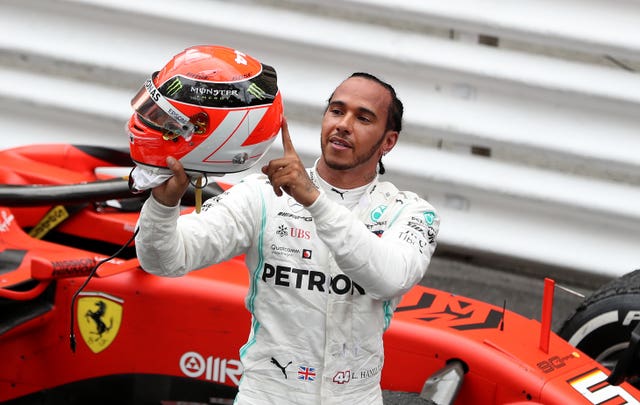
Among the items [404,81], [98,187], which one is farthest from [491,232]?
[98,187]

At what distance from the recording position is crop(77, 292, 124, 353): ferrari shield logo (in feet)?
12.5

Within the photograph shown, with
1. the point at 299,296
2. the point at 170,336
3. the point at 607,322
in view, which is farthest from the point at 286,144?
the point at 607,322

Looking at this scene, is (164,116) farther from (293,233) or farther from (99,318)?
(99,318)

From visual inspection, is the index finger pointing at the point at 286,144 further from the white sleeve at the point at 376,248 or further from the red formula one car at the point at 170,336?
the red formula one car at the point at 170,336

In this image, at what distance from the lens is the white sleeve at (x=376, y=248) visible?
8.63 ft

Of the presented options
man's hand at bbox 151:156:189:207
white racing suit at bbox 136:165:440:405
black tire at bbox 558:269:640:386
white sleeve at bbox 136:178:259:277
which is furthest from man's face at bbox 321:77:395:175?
black tire at bbox 558:269:640:386

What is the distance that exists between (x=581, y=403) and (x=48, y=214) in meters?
2.14

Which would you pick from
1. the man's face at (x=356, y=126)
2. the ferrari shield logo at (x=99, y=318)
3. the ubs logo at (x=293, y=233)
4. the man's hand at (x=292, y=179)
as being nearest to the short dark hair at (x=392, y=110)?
the man's face at (x=356, y=126)

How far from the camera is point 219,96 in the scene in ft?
8.61

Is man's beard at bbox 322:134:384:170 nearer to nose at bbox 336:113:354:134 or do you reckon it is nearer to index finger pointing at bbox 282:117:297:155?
nose at bbox 336:113:354:134

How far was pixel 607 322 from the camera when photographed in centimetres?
395

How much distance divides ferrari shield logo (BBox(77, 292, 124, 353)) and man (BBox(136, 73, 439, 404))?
0.94 meters

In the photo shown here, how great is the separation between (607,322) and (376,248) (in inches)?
62.1

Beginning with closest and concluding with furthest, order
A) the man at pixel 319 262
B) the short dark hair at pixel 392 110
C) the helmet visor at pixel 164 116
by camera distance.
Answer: the helmet visor at pixel 164 116 → the man at pixel 319 262 → the short dark hair at pixel 392 110
